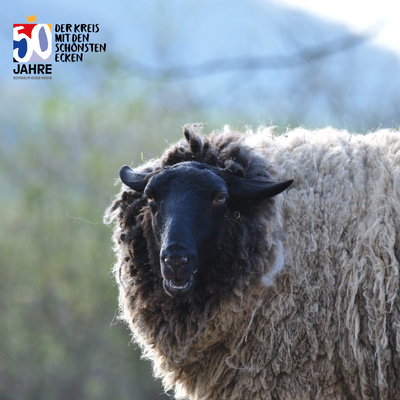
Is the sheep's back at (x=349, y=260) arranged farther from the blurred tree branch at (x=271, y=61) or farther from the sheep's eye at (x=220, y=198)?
the blurred tree branch at (x=271, y=61)

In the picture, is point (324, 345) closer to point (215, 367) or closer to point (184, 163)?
point (215, 367)

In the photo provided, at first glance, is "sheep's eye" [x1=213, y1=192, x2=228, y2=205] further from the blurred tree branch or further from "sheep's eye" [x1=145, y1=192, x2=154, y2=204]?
the blurred tree branch

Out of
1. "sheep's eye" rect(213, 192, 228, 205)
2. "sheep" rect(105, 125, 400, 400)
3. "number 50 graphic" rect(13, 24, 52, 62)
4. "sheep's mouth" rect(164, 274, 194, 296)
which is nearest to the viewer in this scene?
"sheep's mouth" rect(164, 274, 194, 296)

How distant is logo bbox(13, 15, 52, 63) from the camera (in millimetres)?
9773

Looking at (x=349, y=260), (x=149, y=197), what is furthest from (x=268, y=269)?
(x=149, y=197)

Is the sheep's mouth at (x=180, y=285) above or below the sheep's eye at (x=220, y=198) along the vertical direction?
below

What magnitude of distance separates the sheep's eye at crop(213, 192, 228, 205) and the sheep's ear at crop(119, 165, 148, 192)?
0.72 meters

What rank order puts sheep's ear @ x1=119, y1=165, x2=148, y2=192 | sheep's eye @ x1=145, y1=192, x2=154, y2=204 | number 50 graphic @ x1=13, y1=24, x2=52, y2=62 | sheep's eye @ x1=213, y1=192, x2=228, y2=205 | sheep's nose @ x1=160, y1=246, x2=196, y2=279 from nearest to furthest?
1. sheep's nose @ x1=160, y1=246, x2=196, y2=279
2. sheep's eye @ x1=213, y1=192, x2=228, y2=205
3. sheep's eye @ x1=145, y1=192, x2=154, y2=204
4. sheep's ear @ x1=119, y1=165, x2=148, y2=192
5. number 50 graphic @ x1=13, y1=24, x2=52, y2=62

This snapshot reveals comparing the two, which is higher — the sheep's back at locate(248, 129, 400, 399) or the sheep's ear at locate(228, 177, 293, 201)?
the sheep's ear at locate(228, 177, 293, 201)

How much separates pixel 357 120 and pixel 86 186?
23.8 feet

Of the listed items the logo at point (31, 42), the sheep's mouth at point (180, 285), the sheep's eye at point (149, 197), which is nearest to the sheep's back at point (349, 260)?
the sheep's mouth at point (180, 285)

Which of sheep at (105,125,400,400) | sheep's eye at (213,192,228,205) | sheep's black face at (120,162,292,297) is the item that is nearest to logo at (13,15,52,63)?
sheep at (105,125,400,400)

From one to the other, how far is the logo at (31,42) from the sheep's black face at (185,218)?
612 centimetres

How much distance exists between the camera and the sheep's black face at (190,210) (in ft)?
14.0
